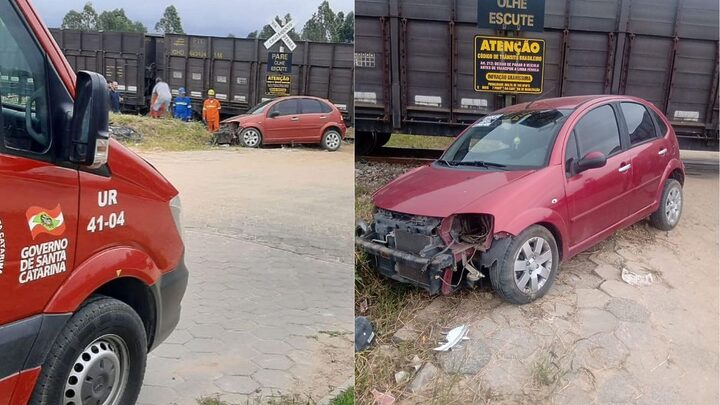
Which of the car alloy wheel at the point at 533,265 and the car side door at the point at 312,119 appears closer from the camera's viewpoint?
the car side door at the point at 312,119

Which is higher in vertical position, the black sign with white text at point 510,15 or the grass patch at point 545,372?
the black sign with white text at point 510,15

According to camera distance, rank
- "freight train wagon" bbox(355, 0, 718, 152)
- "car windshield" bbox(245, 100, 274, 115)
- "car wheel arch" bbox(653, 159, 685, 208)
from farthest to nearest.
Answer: "car wheel arch" bbox(653, 159, 685, 208)
"freight train wagon" bbox(355, 0, 718, 152)
"car windshield" bbox(245, 100, 274, 115)

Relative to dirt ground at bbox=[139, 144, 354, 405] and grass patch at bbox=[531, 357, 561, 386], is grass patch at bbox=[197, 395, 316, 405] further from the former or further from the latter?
grass patch at bbox=[531, 357, 561, 386]

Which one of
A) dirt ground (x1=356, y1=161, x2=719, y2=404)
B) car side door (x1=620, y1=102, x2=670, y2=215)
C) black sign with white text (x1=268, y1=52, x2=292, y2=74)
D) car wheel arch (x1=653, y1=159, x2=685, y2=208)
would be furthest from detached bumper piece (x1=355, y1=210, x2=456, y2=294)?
car wheel arch (x1=653, y1=159, x2=685, y2=208)

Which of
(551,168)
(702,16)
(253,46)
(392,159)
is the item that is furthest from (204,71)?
(702,16)

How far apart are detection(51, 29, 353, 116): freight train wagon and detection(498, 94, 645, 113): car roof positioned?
1.31 metres

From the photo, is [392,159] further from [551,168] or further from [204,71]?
[204,71]

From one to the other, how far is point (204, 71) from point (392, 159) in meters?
1.27

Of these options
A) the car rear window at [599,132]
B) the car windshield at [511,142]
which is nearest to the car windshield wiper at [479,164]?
the car windshield at [511,142]

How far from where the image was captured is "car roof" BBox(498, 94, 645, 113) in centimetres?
297

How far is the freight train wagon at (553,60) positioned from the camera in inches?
110

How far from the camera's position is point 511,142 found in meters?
2.96

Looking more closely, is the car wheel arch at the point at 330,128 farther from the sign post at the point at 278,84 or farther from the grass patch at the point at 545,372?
the grass patch at the point at 545,372

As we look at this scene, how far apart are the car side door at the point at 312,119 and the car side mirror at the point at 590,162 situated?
153 cm
